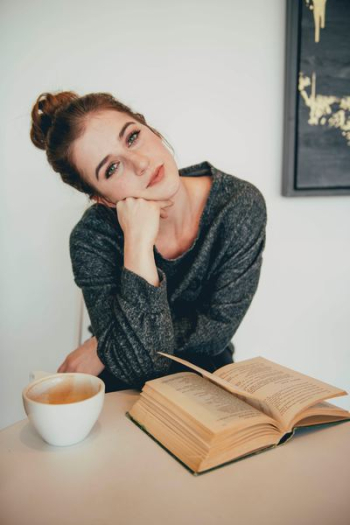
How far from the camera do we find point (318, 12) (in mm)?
1403

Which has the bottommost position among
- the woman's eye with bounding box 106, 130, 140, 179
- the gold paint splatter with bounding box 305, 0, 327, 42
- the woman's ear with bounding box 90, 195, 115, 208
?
the woman's ear with bounding box 90, 195, 115, 208

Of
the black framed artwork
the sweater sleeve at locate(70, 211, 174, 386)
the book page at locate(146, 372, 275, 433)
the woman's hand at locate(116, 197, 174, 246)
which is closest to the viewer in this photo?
the book page at locate(146, 372, 275, 433)

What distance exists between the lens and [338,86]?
1461 millimetres

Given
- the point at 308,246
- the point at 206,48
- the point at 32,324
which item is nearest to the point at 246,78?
the point at 206,48

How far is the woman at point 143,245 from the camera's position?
0.80 metres

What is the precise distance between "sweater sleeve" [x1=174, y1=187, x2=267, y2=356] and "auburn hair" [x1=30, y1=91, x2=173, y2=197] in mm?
360

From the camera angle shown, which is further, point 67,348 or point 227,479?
point 67,348

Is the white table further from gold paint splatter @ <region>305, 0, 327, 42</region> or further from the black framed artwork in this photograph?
gold paint splatter @ <region>305, 0, 327, 42</region>

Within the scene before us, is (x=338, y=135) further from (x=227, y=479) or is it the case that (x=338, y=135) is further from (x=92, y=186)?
(x=227, y=479)

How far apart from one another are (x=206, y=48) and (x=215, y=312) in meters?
0.99

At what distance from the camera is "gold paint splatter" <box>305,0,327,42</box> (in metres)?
1.39

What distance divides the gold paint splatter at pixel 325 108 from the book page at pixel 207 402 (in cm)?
116

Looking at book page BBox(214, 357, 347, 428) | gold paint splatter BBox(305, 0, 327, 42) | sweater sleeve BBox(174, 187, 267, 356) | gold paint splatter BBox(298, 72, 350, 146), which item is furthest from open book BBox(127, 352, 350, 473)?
gold paint splatter BBox(305, 0, 327, 42)

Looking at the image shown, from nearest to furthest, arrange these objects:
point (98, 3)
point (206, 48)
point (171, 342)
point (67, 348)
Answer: point (171, 342), point (98, 3), point (206, 48), point (67, 348)
